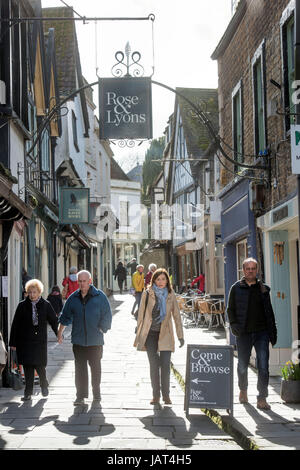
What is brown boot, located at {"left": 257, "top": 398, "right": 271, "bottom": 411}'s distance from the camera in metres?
8.44

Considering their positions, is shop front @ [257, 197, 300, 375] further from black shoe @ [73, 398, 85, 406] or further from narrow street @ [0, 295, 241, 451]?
black shoe @ [73, 398, 85, 406]

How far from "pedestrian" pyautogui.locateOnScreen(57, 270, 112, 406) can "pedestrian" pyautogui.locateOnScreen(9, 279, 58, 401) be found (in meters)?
0.45

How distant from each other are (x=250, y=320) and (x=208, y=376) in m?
1.13

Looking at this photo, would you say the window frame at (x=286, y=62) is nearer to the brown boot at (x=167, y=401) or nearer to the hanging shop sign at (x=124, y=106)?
the hanging shop sign at (x=124, y=106)

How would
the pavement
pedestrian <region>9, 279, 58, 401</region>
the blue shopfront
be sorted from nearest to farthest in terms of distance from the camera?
the pavement < pedestrian <region>9, 279, 58, 401</region> < the blue shopfront

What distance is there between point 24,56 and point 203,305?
8530mm

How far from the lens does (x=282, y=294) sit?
11469 millimetres

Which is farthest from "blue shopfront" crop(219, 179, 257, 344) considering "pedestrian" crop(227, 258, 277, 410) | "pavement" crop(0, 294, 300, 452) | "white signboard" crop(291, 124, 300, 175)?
"white signboard" crop(291, 124, 300, 175)

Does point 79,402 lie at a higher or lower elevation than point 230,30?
lower

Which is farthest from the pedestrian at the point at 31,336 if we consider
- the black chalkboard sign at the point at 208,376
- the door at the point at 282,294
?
the door at the point at 282,294

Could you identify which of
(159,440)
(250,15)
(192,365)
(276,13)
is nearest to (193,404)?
(192,365)

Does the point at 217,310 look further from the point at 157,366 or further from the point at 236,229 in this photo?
the point at 157,366

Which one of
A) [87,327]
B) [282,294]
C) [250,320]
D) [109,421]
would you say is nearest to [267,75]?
[282,294]
